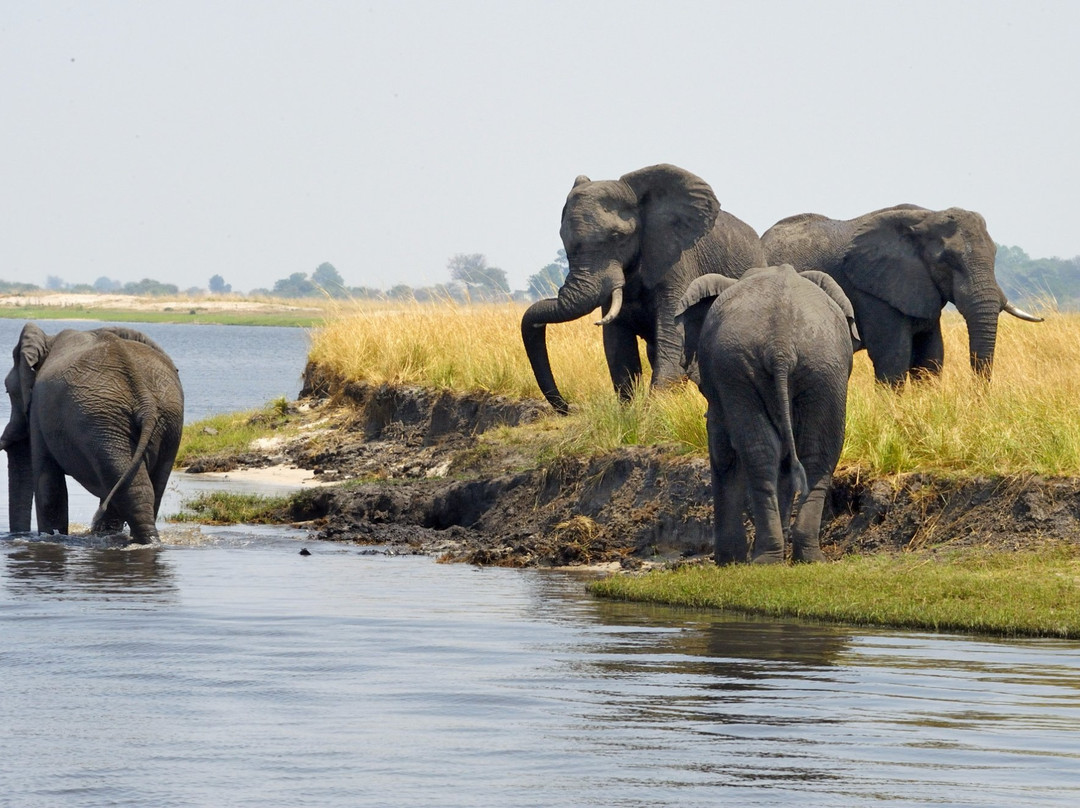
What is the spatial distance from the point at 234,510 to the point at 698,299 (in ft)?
22.6

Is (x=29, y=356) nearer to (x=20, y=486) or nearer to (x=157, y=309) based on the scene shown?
(x=20, y=486)

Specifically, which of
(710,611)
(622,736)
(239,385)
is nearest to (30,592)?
(710,611)

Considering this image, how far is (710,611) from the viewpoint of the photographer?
10492mm

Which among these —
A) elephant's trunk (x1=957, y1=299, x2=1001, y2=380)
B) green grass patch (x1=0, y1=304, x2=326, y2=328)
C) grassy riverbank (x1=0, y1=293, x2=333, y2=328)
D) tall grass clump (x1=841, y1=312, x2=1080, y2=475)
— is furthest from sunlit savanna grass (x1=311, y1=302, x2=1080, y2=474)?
green grass patch (x1=0, y1=304, x2=326, y2=328)

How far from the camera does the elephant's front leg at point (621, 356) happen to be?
16312mm

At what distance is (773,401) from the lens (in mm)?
10820

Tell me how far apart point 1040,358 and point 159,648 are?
11.5 metres

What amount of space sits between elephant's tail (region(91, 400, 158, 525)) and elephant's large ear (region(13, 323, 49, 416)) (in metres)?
1.23

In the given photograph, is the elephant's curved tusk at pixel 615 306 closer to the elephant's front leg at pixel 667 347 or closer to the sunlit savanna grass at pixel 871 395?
the elephant's front leg at pixel 667 347

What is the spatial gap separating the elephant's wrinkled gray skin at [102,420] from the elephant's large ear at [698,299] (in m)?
4.40

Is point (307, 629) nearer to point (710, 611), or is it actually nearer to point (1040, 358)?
point (710, 611)

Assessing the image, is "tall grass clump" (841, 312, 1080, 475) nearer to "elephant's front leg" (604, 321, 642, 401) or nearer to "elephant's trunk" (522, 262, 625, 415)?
"elephant's front leg" (604, 321, 642, 401)

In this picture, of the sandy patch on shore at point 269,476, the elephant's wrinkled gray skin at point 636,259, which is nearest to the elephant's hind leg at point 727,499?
the elephant's wrinkled gray skin at point 636,259

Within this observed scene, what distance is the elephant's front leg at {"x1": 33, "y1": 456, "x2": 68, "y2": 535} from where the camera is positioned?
14281mm
